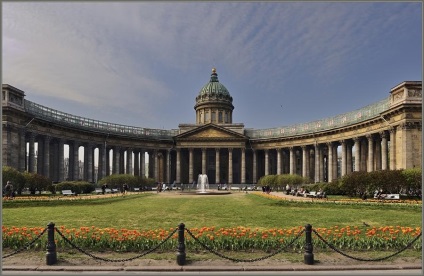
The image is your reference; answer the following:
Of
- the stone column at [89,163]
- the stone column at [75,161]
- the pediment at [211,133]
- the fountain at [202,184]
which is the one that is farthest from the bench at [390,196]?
the stone column at [89,163]

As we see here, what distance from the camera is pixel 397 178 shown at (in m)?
36.2

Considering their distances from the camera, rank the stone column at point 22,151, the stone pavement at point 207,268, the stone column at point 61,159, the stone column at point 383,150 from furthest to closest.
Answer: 1. the stone column at point 61,159
2. the stone column at point 383,150
3. the stone column at point 22,151
4. the stone pavement at point 207,268

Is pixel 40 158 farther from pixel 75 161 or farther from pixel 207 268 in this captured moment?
pixel 207 268

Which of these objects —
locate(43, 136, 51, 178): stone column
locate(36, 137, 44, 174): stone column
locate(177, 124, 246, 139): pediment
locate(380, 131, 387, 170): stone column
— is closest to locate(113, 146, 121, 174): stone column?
locate(177, 124, 246, 139): pediment

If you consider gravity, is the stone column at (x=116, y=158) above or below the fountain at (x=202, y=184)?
above

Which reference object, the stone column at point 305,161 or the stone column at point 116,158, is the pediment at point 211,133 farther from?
the stone column at point 116,158

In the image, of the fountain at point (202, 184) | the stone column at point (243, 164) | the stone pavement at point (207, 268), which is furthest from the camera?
the stone column at point (243, 164)

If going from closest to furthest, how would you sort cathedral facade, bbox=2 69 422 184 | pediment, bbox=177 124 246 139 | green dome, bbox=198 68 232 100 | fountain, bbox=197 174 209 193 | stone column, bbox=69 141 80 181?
1. cathedral facade, bbox=2 69 422 184
2. stone column, bbox=69 141 80 181
3. fountain, bbox=197 174 209 193
4. pediment, bbox=177 124 246 139
5. green dome, bbox=198 68 232 100

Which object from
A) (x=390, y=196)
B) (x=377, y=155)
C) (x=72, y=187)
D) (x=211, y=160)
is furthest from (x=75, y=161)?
(x=377, y=155)

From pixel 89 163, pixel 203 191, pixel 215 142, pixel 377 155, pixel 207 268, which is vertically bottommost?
pixel 203 191

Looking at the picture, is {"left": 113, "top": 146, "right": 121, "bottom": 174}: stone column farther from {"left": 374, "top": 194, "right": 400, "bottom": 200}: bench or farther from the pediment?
{"left": 374, "top": 194, "right": 400, "bottom": 200}: bench

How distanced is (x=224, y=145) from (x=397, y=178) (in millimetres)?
56538

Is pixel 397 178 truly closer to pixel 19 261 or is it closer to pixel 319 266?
pixel 319 266

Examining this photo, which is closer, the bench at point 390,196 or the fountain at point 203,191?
the bench at point 390,196
